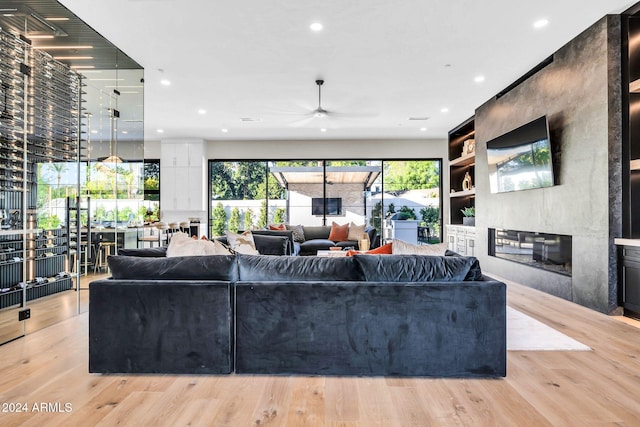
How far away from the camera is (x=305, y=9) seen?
360cm

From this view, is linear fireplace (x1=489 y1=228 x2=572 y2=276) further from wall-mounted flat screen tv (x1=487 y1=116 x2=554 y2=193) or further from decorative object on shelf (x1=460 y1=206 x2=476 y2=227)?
decorative object on shelf (x1=460 y1=206 x2=476 y2=227)

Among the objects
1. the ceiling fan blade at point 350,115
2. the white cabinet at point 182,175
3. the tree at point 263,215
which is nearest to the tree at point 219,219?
the white cabinet at point 182,175

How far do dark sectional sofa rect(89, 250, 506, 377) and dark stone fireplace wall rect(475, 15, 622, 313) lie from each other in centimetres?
232

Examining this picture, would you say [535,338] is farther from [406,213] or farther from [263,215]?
[263,215]

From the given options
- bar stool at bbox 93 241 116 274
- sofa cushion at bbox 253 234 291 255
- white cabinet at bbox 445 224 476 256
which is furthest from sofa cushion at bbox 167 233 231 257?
white cabinet at bbox 445 224 476 256

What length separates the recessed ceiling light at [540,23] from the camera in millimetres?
3836

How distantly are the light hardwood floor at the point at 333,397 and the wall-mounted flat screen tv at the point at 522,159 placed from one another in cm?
260

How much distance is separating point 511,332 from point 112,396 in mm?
3000

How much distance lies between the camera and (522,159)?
5246 mm

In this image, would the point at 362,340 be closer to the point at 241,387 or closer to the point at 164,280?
the point at 241,387

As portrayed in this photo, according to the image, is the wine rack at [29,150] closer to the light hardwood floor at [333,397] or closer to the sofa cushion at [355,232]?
the light hardwood floor at [333,397]

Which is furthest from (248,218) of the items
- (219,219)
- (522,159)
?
(522,159)

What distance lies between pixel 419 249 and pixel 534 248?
330 cm

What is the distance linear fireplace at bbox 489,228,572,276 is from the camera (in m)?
4.64
